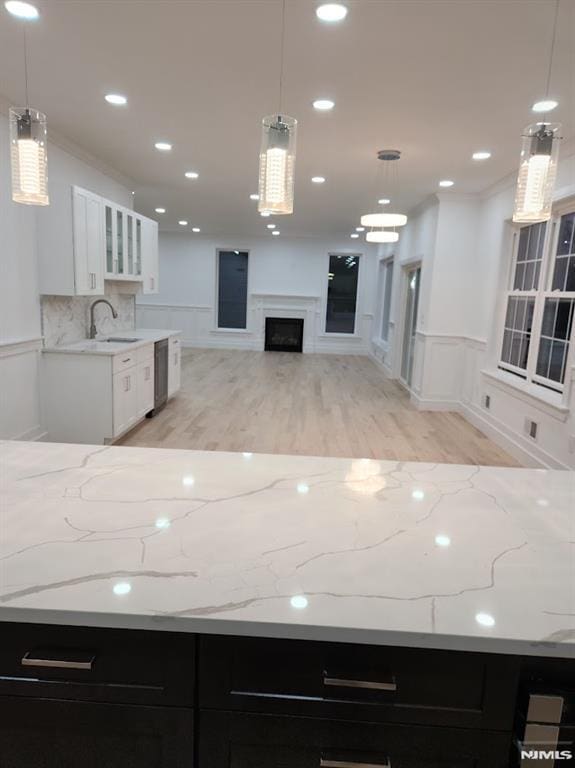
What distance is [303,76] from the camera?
3037 millimetres

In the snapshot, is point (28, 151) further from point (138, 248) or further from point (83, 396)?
point (138, 248)

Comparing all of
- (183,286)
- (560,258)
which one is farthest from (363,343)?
(560,258)

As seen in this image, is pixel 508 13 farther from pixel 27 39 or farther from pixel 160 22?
pixel 27 39

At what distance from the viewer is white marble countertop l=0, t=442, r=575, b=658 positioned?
0.91m

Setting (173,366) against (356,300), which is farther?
(356,300)

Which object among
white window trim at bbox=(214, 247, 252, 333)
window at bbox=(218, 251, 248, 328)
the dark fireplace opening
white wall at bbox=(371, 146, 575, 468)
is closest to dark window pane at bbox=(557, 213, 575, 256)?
white wall at bbox=(371, 146, 575, 468)

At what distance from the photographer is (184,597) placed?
0.95 m

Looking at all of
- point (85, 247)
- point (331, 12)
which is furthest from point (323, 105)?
point (85, 247)

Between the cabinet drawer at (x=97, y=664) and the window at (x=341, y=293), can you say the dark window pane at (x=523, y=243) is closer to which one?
the cabinet drawer at (x=97, y=664)

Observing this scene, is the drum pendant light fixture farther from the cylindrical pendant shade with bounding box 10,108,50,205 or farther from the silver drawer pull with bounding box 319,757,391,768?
the silver drawer pull with bounding box 319,757,391,768

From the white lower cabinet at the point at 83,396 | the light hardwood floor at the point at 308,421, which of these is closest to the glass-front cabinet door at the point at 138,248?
the light hardwood floor at the point at 308,421

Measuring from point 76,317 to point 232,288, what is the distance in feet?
23.7

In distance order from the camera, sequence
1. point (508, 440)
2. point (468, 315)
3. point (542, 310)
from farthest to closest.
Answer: point (468, 315) < point (508, 440) < point (542, 310)

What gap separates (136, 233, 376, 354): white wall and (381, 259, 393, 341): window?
1041 mm
